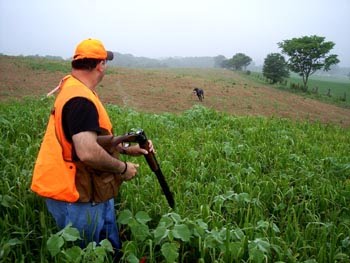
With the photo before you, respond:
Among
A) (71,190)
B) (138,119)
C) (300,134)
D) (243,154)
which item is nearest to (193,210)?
(71,190)

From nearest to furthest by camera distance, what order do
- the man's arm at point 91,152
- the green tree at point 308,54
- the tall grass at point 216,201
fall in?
the man's arm at point 91,152 < the tall grass at point 216,201 < the green tree at point 308,54

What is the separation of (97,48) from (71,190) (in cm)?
119

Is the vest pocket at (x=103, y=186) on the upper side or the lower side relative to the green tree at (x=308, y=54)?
lower

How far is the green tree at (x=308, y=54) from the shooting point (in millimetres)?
43500

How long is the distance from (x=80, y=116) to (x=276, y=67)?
49028 mm

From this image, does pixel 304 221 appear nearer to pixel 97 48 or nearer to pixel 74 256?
pixel 74 256

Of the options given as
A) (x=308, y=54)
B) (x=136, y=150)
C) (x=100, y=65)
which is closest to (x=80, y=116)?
(x=100, y=65)

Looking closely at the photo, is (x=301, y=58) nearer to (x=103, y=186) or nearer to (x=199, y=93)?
(x=199, y=93)

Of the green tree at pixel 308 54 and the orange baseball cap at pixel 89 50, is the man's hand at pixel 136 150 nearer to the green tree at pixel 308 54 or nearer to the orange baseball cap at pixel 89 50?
the orange baseball cap at pixel 89 50

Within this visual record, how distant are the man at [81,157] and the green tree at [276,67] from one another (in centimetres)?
4817

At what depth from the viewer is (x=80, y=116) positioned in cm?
230

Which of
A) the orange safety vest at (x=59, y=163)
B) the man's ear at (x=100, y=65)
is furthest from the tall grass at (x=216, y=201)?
the man's ear at (x=100, y=65)

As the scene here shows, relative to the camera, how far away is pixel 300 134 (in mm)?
8023

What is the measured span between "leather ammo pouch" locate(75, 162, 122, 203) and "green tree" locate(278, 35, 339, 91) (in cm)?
4478
